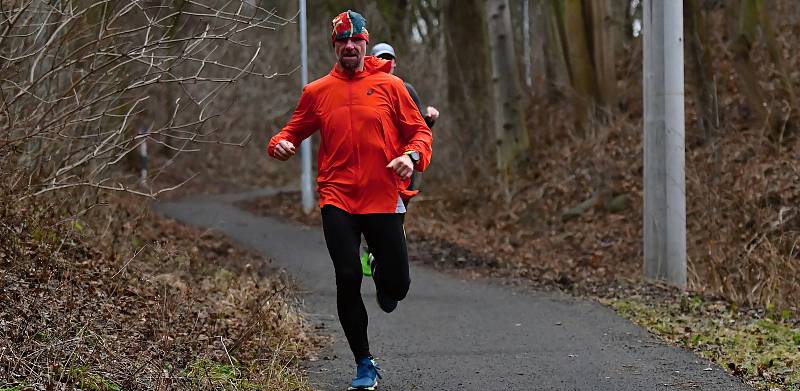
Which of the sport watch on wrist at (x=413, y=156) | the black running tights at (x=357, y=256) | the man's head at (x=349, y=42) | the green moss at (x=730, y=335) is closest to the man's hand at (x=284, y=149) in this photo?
the black running tights at (x=357, y=256)

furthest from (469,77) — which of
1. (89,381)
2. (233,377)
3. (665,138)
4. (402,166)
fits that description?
(89,381)

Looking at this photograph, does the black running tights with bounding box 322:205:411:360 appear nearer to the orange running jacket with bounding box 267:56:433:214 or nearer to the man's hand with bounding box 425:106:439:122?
the orange running jacket with bounding box 267:56:433:214

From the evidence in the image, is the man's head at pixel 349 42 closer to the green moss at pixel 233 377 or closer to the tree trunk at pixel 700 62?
the green moss at pixel 233 377

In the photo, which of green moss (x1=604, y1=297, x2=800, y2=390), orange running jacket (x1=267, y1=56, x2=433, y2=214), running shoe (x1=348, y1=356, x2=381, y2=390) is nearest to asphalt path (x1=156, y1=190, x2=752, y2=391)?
green moss (x1=604, y1=297, x2=800, y2=390)

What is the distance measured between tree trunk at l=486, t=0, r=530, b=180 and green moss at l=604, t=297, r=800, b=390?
31.4 feet

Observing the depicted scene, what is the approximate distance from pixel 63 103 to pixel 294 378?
4051 millimetres

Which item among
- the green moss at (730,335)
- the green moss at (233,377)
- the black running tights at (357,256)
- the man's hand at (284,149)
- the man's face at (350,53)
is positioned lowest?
the green moss at (730,335)

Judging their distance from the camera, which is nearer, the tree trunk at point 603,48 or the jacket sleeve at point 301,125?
the jacket sleeve at point 301,125

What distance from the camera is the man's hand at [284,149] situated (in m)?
6.15

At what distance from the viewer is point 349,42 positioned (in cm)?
617

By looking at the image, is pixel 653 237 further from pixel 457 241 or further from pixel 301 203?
pixel 301 203

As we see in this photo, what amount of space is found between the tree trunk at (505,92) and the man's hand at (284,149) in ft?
44.5

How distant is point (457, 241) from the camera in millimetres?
16266

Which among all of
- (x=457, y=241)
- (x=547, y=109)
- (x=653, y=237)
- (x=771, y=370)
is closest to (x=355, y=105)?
(x=771, y=370)
